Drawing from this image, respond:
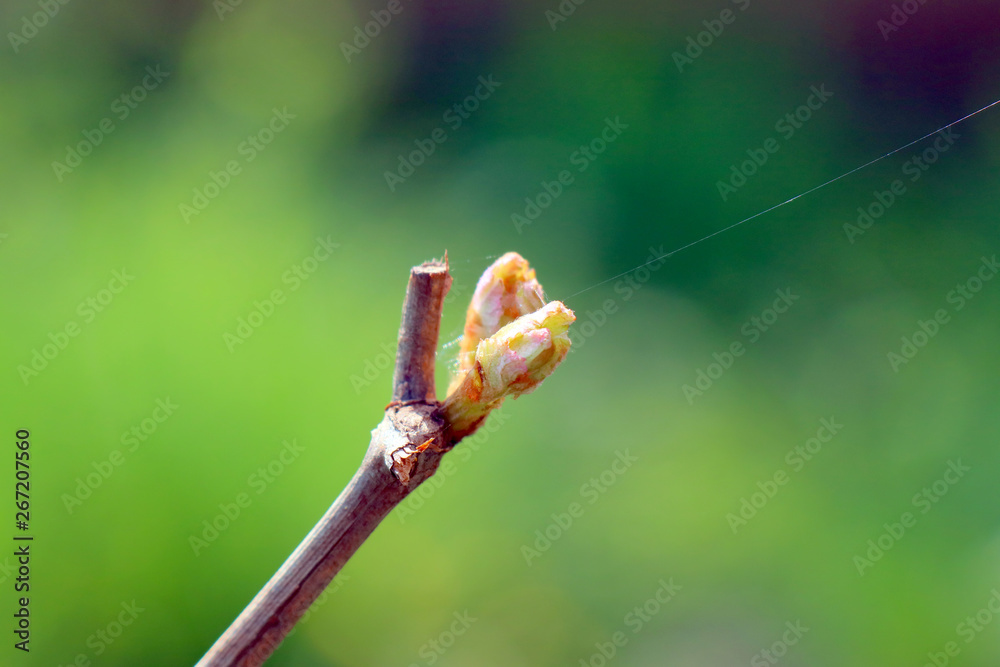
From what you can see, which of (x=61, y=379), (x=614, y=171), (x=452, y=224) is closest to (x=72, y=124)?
(x=61, y=379)

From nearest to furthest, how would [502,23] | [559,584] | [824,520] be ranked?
1. [559,584]
2. [824,520]
3. [502,23]

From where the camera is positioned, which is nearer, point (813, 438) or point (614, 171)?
point (813, 438)

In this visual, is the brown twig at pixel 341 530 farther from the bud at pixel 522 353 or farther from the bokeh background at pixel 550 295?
the bokeh background at pixel 550 295

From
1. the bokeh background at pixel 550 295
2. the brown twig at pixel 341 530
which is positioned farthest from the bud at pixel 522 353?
the bokeh background at pixel 550 295

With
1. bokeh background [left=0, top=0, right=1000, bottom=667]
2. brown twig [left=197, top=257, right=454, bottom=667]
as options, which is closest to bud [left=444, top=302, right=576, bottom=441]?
brown twig [left=197, top=257, right=454, bottom=667]

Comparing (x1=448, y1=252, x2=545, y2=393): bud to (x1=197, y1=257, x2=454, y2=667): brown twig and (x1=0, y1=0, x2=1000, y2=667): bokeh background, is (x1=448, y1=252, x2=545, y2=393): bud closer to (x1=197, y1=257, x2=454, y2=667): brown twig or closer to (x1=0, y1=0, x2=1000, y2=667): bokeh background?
(x1=197, y1=257, x2=454, y2=667): brown twig

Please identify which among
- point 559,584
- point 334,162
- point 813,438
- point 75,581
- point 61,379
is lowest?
point 75,581

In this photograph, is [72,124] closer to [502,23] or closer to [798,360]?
[502,23]
